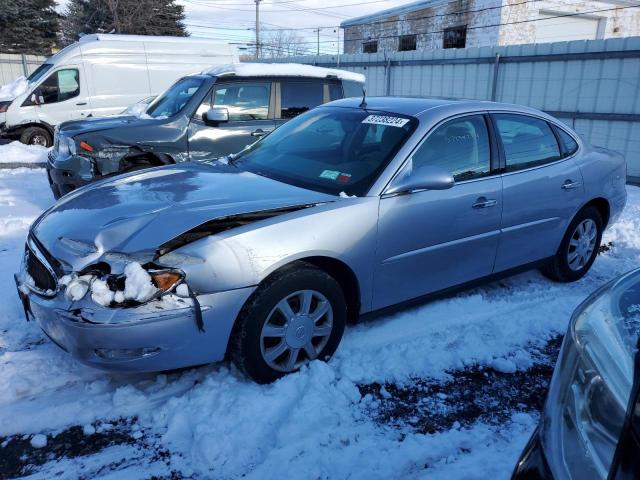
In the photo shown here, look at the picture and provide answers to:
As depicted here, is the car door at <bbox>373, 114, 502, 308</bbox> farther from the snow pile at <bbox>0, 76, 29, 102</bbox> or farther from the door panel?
the snow pile at <bbox>0, 76, 29, 102</bbox>

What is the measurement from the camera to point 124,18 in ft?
118

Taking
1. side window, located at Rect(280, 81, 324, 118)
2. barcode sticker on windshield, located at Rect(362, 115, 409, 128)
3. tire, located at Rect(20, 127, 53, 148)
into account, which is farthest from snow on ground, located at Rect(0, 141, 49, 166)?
barcode sticker on windshield, located at Rect(362, 115, 409, 128)

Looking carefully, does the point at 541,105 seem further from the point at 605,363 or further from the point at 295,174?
the point at 605,363

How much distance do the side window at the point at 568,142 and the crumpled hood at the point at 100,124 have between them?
4.52 metres

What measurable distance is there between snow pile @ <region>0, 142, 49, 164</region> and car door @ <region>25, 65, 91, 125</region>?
0.92 metres

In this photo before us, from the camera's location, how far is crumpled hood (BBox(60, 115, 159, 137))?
624 cm

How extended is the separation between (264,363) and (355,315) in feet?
2.47

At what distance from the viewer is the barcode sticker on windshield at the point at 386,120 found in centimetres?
379

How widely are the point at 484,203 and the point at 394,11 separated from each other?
90.6 feet

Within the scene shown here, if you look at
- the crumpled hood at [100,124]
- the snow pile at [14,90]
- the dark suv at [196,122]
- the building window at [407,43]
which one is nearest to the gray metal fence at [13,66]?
the snow pile at [14,90]

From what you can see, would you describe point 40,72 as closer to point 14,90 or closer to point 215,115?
point 14,90

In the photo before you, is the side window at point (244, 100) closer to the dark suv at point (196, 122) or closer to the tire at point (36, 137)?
the dark suv at point (196, 122)

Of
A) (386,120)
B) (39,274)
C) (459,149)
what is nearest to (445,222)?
(459,149)

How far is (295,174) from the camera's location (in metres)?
3.76
